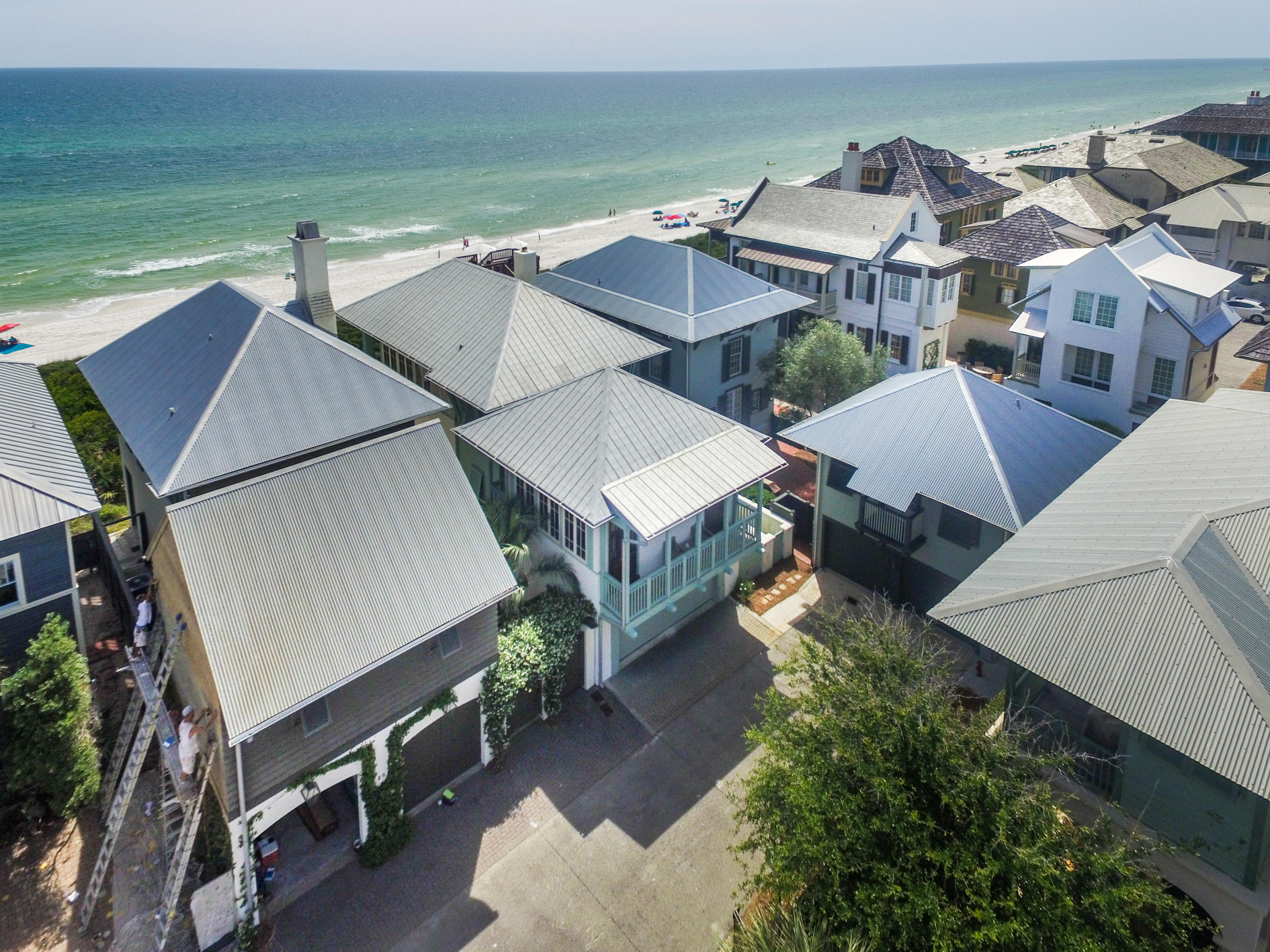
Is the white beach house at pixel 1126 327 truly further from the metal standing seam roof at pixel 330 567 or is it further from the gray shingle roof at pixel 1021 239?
the metal standing seam roof at pixel 330 567

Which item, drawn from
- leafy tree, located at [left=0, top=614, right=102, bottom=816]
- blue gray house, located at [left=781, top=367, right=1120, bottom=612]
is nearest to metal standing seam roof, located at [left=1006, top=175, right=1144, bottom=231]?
blue gray house, located at [left=781, top=367, right=1120, bottom=612]

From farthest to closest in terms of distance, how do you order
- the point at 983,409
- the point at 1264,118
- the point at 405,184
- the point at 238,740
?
1. the point at 405,184
2. the point at 1264,118
3. the point at 983,409
4. the point at 238,740

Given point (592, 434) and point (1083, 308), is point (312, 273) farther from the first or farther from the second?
point (1083, 308)

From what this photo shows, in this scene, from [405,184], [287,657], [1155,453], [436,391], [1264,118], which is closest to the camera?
[287,657]

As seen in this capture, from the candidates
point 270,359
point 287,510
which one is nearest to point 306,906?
point 287,510

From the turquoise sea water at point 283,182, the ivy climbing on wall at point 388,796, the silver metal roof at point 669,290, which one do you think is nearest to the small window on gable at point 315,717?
the ivy climbing on wall at point 388,796

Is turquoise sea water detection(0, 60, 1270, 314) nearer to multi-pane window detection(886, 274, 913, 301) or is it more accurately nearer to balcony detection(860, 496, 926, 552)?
multi-pane window detection(886, 274, 913, 301)

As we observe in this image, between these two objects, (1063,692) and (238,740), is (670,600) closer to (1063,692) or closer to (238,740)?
(1063,692)
